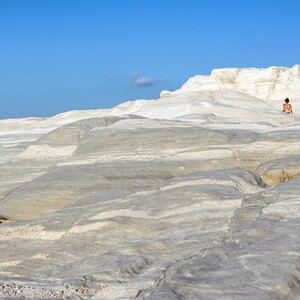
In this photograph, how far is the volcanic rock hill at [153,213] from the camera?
8766 millimetres

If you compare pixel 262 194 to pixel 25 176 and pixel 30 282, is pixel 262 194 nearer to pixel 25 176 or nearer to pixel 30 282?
pixel 30 282

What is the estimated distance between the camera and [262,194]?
13852mm

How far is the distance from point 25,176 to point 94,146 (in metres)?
2.72

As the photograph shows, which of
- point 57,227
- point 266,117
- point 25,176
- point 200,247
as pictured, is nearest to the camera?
point 200,247

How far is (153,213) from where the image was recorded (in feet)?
44.3

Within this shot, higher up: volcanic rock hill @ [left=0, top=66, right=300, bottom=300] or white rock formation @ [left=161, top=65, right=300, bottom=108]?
white rock formation @ [left=161, top=65, right=300, bottom=108]

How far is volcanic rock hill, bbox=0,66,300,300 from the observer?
877 cm

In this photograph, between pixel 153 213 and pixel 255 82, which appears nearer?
pixel 153 213

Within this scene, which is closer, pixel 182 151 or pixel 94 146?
pixel 182 151

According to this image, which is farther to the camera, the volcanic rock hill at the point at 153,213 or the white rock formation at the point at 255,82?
the white rock formation at the point at 255,82

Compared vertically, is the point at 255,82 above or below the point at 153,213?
above

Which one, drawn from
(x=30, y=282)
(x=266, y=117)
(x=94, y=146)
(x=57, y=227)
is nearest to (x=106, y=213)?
(x=57, y=227)

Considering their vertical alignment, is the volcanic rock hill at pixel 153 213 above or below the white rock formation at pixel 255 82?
below

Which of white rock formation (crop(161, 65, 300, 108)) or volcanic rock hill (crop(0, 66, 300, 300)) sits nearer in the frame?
volcanic rock hill (crop(0, 66, 300, 300))
